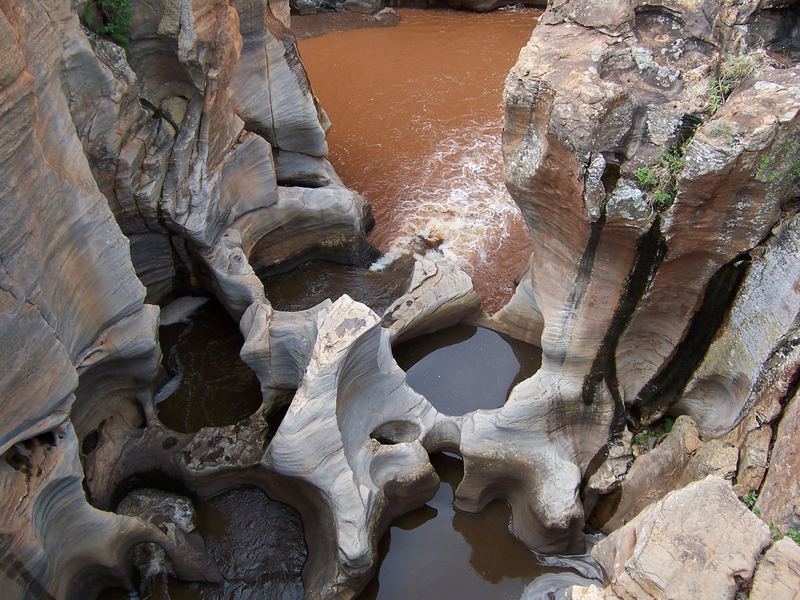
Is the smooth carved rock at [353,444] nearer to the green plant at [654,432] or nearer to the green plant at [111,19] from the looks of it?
the green plant at [654,432]

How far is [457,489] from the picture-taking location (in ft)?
22.9

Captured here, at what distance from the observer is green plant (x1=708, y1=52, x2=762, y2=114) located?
5375 millimetres

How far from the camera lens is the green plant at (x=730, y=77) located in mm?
5375

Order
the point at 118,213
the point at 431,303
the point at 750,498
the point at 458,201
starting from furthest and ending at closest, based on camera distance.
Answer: the point at 458,201, the point at 431,303, the point at 118,213, the point at 750,498

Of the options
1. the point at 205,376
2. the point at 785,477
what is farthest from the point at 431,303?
the point at 785,477

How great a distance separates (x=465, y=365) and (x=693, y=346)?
8.86 feet

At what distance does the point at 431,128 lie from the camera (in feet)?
40.9

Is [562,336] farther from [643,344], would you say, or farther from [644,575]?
[644,575]

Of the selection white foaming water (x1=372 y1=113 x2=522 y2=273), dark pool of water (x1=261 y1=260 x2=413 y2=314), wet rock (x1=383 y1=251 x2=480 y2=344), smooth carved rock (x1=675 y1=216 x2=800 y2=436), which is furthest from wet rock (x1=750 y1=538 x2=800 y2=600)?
white foaming water (x1=372 y1=113 x2=522 y2=273)

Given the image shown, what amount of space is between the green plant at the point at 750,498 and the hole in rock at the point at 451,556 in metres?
2.43

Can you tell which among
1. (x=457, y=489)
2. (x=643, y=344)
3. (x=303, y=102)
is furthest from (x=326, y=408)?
(x=303, y=102)

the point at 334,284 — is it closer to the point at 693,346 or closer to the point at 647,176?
the point at 693,346

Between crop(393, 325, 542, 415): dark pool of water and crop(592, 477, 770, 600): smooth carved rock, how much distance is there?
390 centimetres

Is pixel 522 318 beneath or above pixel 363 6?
beneath
